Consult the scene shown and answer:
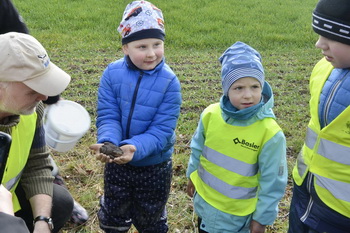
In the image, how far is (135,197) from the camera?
2795 millimetres

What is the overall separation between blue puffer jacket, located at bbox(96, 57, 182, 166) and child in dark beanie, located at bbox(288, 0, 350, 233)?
82 centimetres

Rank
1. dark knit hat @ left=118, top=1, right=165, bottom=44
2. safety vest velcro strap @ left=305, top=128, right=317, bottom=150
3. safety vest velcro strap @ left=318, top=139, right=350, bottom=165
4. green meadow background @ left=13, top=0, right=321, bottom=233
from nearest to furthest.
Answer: safety vest velcro strap @ left=318, top=139, right=350, bottom=165 < safety vest velcro strap @ left=305, top=128, right=317, bottom=150 < dark knit hat @ left=118, top=1, right=165, bottom=44 < green meadow background @ left=13, top=0, right=321, bottom=233

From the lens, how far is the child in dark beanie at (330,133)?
2.04 meters

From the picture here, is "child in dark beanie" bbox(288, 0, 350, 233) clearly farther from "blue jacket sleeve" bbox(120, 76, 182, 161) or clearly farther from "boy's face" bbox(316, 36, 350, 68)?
"blue jacket sleeve" bbox(120, 76, 182, 161)

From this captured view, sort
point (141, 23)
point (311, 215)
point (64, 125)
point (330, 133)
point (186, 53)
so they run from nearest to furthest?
point (330, 133) < point (311, 215) < point (141, 23) < point (64, 125) < point (186, 53)

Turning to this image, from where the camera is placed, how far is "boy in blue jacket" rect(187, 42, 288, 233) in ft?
7.64

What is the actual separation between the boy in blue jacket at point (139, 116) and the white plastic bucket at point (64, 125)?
0.38ft

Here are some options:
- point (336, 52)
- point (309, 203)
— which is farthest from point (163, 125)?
point (336, 52)

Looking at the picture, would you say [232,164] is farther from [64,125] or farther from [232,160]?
[64,125]

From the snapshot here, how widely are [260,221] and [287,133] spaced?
2.55 meters

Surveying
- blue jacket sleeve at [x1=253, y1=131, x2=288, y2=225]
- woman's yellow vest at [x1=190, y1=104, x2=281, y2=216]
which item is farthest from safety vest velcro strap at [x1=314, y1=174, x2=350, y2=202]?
woman's yellow vest at [x1=190, y1=104, x2=281, y2=216]

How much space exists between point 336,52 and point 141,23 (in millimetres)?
1074

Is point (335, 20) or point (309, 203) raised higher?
point (335, 20)

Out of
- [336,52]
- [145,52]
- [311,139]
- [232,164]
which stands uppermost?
[336,52]
